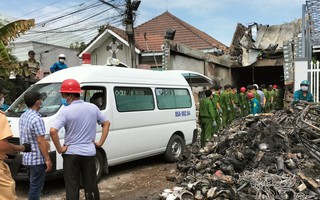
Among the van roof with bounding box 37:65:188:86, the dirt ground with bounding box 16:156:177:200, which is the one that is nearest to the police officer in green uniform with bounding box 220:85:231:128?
the van roof with bounding box 37:65:188:86

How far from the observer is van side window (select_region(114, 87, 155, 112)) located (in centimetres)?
734

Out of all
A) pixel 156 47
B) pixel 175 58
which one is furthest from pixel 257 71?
pixel 175 58

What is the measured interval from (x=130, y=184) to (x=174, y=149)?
2.20 m

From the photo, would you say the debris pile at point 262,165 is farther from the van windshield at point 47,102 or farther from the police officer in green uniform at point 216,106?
the police officer in green uniform at point 216,106

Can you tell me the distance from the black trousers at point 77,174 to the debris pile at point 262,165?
1.53m

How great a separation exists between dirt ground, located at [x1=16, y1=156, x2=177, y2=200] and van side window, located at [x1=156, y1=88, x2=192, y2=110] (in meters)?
1.44

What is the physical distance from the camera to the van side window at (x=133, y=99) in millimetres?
7336

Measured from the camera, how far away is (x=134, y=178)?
759 centimetres

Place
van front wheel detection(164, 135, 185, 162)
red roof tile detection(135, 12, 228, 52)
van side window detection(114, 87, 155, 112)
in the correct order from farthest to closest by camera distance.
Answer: red roof tile detection(135, 12, 228, 52) → van front wheel detection(164, 135, 185, 162) → van side window detection(114, 87, 155, 112)

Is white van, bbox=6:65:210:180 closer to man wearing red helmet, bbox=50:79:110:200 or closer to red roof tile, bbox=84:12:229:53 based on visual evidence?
man wearing red helmet, bbox=50:79:110:200

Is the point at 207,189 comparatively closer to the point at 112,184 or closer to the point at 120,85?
the point at 112,184

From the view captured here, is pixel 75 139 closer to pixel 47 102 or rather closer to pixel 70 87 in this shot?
pixel 70 87

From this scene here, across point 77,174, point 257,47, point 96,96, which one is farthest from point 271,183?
point 257,47

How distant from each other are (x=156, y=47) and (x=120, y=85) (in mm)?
14649
